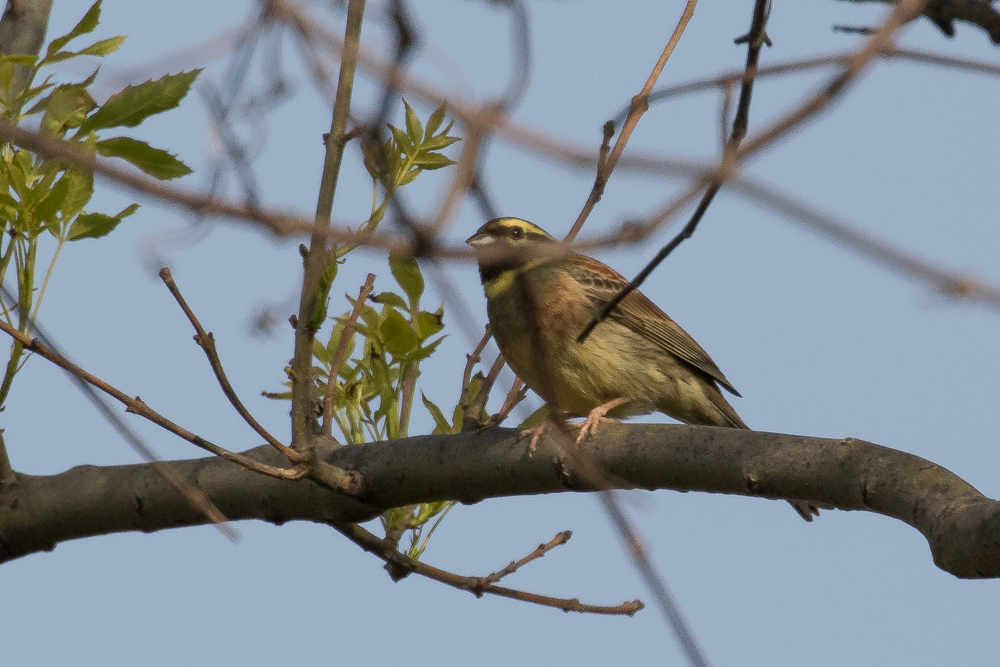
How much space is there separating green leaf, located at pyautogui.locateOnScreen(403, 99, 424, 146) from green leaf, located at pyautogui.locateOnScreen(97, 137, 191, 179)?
68cm

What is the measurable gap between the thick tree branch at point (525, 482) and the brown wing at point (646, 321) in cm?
313

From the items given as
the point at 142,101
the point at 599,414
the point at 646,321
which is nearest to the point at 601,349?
the point at 599,414

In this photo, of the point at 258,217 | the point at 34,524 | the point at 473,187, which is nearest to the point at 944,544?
the point at 473,187

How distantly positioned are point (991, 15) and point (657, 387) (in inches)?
129

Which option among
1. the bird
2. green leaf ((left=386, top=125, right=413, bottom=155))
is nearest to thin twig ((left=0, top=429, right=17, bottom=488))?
green leaf ((left=386, top=125, right=413, bottom=155))

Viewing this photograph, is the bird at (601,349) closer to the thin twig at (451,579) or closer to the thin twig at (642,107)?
the thin twig at (451,579)

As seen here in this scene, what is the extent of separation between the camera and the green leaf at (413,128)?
3684 mm

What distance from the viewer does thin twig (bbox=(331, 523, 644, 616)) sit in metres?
3.98

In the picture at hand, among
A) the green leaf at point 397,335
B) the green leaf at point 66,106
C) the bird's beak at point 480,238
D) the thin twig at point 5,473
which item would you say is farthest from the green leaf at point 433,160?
the bird's beak at point 480,238

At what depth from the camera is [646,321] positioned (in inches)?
293

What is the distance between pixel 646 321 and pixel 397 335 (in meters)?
3.56

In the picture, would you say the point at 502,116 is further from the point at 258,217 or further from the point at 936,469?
the point at 936,469

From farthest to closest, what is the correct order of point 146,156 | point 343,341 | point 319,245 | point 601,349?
1. point 601,349
2. point 343,341
3. point 146,156
4. point 319,245

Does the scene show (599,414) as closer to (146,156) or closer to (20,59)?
(146,156)
